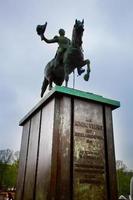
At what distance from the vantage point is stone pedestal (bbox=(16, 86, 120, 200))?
5.18 m

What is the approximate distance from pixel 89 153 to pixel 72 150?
416 millimetres

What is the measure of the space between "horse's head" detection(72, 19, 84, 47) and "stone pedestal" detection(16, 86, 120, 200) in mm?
1679

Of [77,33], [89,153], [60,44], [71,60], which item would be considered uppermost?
[60,44]

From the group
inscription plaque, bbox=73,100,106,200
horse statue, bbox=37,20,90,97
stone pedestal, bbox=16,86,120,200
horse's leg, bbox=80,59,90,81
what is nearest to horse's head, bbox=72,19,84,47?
horse statue, bbox=37,20,90,97

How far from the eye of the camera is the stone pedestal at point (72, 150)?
518 centimetres

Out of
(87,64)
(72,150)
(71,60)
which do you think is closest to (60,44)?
(71,60)

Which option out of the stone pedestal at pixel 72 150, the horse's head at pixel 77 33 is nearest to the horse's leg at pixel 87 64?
the horse's head at pixel 77 33

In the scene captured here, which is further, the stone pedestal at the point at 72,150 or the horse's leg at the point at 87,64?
the horse's leg at the point at 87,64

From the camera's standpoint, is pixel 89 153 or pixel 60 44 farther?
pixel 60 44

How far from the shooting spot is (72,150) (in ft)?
17.9

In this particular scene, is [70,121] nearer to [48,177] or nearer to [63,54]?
[48,177]

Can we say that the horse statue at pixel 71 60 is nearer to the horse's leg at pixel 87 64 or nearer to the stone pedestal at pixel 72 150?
the horse's leg at pixel 87 64

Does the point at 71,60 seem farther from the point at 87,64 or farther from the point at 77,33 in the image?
the point at 77,33

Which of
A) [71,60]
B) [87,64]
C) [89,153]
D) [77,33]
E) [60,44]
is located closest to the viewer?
[89,153]
